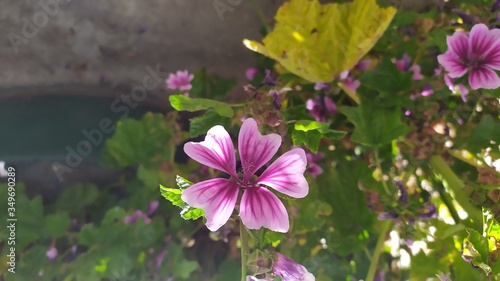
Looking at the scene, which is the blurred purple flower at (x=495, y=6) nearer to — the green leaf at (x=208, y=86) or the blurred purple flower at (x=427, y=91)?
the blurred purple flower at (x=427, y=91)

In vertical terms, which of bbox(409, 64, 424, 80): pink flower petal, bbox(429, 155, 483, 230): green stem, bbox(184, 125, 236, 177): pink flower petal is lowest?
bbox(429, 155, 483, 230): green stem

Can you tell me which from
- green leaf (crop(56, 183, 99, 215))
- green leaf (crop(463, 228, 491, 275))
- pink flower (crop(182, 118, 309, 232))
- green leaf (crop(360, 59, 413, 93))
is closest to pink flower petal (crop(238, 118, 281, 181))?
pink flower (crop(182, 118, 309, 232))

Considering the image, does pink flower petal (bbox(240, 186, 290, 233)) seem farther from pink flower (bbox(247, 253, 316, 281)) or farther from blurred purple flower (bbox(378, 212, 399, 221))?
blurred purple flower (bbox(378, 212, 399, 221))

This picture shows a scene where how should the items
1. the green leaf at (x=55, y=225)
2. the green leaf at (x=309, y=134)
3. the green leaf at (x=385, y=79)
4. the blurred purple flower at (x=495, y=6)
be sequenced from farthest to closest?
the green leaf at (x=55, y=225) → the green leaf at (x=385, y=79) → the blurred purple flower at (x=495, y=6) → the green leaf at (x=309, y=134)

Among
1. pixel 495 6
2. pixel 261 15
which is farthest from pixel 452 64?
pixel 261 15

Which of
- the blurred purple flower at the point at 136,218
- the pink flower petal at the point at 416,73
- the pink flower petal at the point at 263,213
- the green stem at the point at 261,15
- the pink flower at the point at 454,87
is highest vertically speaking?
the green stem at the point at 261,15

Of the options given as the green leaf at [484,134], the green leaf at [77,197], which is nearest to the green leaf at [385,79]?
the green leaf at [484,134]

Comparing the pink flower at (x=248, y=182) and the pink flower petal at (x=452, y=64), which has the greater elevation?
the pink flower at (x=248, y=182)
